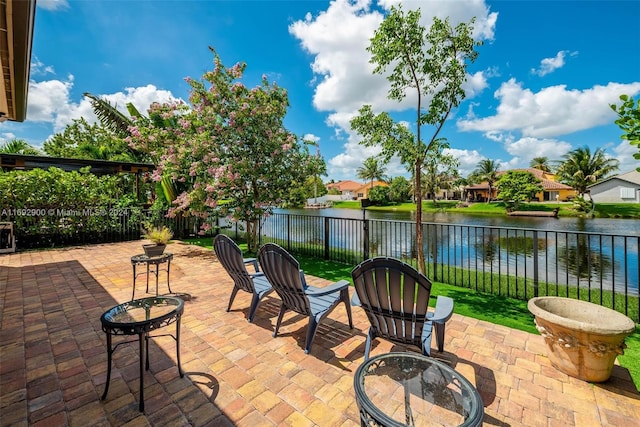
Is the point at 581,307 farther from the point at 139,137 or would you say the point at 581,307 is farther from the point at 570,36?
the point at 139,137

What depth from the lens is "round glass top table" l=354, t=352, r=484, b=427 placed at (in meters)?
1.24

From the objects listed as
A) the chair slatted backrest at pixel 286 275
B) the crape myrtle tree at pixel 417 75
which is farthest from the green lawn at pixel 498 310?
the chair slatted backrest at pixel 286 275

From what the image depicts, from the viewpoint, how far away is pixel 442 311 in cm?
237

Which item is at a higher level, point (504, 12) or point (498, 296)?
point (504, 12)

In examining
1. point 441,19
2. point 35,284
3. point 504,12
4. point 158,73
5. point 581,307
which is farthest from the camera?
point 158,73

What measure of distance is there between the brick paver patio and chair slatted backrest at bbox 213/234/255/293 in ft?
1.62

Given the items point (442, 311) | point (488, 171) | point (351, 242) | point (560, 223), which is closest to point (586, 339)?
point (442, 311)

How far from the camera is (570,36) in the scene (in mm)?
8188

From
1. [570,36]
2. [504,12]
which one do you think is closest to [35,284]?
[504,12]

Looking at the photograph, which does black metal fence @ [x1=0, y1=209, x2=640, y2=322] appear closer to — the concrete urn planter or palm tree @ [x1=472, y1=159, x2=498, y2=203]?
the concrete urn planter

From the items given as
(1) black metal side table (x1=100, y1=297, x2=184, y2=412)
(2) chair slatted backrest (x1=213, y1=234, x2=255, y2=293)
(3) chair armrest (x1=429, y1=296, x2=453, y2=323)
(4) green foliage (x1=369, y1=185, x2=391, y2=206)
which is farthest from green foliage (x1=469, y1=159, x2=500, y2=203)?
(1) black metal side table (x1=100, y1=297, x2=184, y2=412)

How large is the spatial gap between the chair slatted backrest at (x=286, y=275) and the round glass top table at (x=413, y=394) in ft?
3.74

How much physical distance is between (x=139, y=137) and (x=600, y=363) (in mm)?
12092

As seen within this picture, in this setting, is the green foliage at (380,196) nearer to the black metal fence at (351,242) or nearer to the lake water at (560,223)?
the lake water at (560,223)
